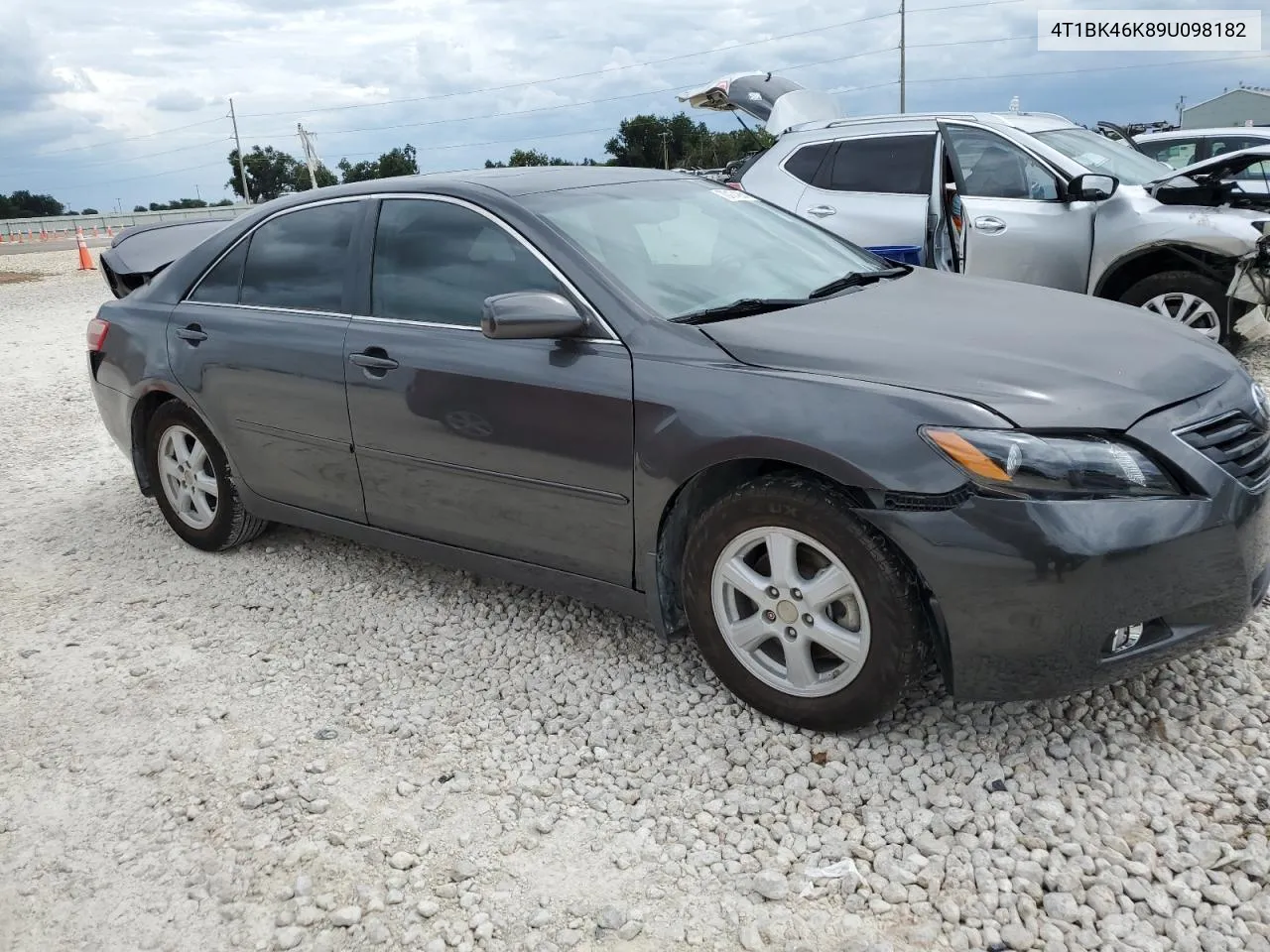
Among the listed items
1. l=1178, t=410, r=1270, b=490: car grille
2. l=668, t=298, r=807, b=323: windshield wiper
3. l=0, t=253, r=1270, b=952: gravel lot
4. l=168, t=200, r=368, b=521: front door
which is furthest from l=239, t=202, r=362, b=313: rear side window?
l=1178, t=410, r=1270, b=490: car grille

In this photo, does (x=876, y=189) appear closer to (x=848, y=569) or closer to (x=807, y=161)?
(x=807, y=161)

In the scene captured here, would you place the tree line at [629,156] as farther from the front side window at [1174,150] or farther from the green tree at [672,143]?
the front side window at [1174,150]

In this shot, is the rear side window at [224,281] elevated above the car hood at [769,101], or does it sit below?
below

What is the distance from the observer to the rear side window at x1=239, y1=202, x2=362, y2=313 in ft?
13.2

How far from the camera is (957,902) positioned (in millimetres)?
2395

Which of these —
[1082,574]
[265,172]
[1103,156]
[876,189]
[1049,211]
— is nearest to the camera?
[1082,574]

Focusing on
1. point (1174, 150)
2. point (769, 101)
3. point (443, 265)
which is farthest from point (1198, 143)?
point (443, 265)

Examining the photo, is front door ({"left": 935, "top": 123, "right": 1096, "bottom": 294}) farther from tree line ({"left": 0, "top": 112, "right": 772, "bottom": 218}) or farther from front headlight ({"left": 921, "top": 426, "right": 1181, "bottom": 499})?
tree line ({"left": 0, "top": 112, "right": 772, "bottom": 218})

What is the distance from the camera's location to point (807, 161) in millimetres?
7816

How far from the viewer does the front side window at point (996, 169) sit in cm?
706

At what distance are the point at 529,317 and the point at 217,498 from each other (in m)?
2.25

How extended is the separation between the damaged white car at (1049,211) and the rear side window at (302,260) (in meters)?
4.06

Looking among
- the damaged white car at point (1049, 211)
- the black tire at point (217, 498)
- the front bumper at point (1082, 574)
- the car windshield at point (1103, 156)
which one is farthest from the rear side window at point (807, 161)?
the front bumper at point (1082, 574)

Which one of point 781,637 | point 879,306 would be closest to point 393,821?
point 781,637
